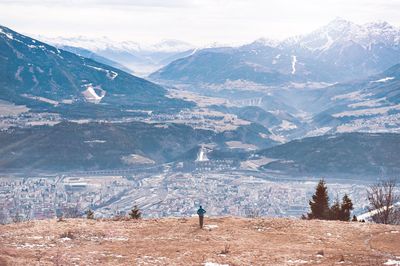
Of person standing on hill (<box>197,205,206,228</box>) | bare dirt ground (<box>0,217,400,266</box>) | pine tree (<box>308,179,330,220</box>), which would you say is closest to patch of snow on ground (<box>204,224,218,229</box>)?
bare dirt ground (<box>0,217,400,266</box>)

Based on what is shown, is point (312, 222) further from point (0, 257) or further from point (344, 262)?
point (0, 257)

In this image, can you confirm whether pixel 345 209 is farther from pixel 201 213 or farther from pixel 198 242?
pixel 198 242

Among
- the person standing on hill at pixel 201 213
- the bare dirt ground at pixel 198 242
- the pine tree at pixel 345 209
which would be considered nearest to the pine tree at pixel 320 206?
the pine tree at pixel 345 209

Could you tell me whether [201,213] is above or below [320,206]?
above

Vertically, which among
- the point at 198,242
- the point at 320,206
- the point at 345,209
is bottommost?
the point at 198,242

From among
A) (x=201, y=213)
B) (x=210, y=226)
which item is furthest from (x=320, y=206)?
(x=201, y=213)

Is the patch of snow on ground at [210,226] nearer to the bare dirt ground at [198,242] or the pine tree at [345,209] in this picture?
the bare dirt ground at [198,242]

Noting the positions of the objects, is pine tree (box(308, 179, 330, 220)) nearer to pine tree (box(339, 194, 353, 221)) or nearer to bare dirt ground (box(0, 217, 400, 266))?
pine tree (box(339, 194, 353, 221))

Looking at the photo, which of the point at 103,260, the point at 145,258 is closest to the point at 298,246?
the point at 145,258
